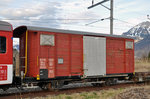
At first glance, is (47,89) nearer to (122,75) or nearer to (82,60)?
(82,60)

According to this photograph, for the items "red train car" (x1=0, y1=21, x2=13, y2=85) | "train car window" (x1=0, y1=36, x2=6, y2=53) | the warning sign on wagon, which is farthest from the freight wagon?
"train car window" (x1=0, y1=36, x2=6, y2=53)

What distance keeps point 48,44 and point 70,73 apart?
246 cm

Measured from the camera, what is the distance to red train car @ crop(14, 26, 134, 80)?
11711mm

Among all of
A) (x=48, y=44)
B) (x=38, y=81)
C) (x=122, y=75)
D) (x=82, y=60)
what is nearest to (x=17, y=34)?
(x=48, y=44)

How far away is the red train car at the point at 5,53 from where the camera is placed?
1018cm

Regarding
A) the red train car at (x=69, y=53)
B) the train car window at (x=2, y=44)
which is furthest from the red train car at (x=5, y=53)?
the red train car at (x=69, y=53)

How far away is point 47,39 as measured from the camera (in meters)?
12.0

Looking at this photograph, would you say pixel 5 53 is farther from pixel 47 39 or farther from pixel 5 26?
pixel 47 39

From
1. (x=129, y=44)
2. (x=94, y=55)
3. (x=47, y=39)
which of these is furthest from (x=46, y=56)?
(x=129, y=44)

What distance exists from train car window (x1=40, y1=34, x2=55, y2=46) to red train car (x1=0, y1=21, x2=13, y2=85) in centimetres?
187

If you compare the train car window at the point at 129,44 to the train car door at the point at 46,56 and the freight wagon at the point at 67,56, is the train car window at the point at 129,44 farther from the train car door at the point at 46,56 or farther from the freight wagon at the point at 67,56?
the train car door at the point at 46,56

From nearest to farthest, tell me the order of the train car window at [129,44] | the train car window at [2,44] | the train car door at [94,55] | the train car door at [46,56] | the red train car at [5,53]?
the red train car at [5,53]
the train car window at [2,44]
the train car door at [46,56]
the train car door at [94,55]
the train car window at [129,44]

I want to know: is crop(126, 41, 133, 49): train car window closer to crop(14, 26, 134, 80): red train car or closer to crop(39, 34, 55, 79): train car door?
crop(14, 26, 134, 80): red train car

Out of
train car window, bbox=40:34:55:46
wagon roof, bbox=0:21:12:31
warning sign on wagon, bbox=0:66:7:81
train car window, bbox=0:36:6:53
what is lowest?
warning sign on wagon, bbox=0:66:7:81
